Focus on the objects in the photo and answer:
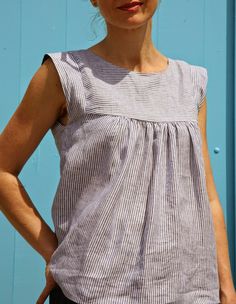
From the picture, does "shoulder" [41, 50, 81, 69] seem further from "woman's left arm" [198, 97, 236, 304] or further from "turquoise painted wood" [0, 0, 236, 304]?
"turquoise painted wood" [0, 0, 236, 304]

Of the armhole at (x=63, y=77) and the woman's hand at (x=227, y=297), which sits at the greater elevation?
the armhole at (x=63, y=77)

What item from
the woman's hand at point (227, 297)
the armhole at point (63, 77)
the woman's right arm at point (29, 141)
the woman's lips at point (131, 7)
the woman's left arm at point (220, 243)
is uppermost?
the woman's lips at point (131, 7)

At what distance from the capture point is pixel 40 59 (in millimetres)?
1721

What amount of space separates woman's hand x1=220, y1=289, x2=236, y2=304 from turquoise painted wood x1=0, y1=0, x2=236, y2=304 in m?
0.77

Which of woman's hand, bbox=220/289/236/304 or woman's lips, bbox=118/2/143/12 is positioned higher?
woman's lips, bbox=118/2/143/12

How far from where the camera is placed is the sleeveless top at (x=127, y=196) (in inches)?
36.1

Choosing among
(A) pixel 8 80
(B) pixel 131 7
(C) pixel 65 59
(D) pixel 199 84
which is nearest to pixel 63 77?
(C) pixel 65 59

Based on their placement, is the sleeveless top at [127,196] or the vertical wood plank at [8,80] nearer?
the sleeveless top at [127,196]

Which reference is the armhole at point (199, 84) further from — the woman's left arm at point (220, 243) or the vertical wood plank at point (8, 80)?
the vertical wood plank at point (8, 80)

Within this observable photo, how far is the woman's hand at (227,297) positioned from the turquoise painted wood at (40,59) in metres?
0.77

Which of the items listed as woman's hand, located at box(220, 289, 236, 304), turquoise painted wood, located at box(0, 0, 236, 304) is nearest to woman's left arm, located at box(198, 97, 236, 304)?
woman's hand, located at box(220, 289, 236, 304)

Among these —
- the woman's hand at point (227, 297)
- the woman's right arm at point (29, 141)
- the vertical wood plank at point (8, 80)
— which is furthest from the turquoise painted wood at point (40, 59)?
the woman's hand at point (227, 297)

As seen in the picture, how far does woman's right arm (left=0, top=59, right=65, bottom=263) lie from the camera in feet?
3.23

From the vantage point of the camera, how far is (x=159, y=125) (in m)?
Answer: 0.98
